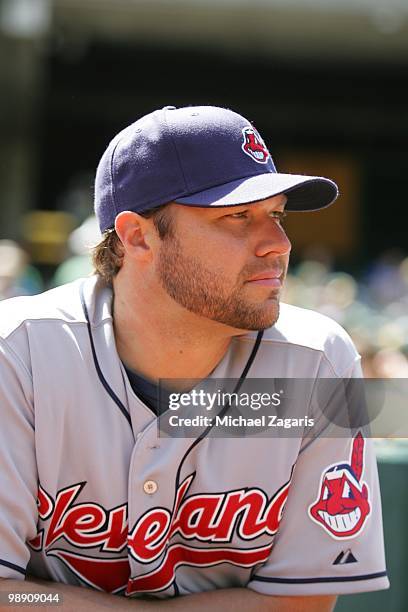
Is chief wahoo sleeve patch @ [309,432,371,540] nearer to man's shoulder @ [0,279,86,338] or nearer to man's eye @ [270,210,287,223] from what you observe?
man's eye @ [270,210,287,223]

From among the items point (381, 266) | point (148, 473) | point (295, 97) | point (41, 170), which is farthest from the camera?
point (41, 170)

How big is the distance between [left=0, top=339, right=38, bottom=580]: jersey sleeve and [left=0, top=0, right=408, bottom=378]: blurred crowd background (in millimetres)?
13171

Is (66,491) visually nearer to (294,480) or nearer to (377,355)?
(294,480)

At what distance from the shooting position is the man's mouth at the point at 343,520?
2.31 meters

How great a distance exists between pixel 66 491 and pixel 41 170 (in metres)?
22.8

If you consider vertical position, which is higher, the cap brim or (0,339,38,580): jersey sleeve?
the cap brim

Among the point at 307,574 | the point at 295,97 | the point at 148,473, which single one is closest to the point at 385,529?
the point at 307,574

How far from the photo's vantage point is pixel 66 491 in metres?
2.25

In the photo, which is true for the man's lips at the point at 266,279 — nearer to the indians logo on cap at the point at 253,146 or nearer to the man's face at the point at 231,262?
the man's face at the point at 231,262

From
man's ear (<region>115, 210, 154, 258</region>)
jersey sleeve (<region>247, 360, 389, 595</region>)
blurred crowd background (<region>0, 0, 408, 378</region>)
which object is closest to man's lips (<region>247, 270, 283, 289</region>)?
man's ear (<region>115, 210, 154, 258</region>)

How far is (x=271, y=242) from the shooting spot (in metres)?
2.23

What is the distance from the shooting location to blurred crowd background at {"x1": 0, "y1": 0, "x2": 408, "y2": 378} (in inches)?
727

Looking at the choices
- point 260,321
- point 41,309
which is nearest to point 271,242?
point 260,321

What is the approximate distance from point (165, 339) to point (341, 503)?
23.8 inches
